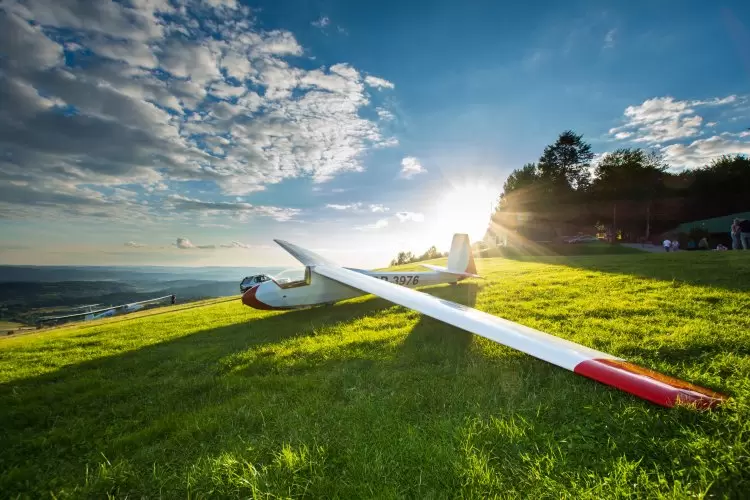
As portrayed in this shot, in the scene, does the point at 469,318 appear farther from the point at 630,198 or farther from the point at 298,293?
the point at 630,198

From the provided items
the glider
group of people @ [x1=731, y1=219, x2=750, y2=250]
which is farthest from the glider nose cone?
→ group of people @ [x1=731, y1=219, x2=750, y2=250]

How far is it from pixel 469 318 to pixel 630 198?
52074mm

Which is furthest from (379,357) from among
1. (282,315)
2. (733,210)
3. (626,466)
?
(733,210)

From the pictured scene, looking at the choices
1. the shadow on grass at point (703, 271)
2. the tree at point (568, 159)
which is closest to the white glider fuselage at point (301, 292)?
the shadow on grass at point (703, 271)

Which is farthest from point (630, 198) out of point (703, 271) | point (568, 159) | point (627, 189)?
point (703, 271)

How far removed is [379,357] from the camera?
19.0 ft

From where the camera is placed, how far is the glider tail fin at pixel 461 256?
508 inches

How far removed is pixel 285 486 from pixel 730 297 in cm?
1052

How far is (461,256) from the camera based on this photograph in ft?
42.4

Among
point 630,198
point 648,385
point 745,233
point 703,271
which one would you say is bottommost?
point 648,385

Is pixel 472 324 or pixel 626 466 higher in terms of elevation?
pixel 472 324

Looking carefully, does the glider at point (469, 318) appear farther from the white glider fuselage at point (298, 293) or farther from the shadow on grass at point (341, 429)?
the shadow on grass at point (341, 429)

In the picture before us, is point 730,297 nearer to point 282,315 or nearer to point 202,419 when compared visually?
point 202,419

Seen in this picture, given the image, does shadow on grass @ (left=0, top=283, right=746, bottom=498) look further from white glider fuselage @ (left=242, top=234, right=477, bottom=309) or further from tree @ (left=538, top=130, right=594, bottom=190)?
tree @ (left=538, top=130, right=594, bottom=190)
